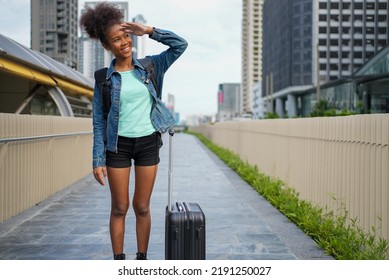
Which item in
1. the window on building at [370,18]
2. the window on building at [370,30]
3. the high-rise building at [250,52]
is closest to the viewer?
the window on building at [370,18]

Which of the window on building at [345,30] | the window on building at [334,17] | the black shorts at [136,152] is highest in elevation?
the window on building at [334,17]

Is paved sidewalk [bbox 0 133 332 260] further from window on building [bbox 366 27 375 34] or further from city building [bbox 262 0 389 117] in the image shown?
window on building [bbox 366 27 375 34]

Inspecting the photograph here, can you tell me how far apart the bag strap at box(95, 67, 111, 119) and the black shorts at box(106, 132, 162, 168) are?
23cm

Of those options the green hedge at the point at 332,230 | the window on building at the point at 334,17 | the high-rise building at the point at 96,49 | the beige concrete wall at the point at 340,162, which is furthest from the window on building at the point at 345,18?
the green hedge at the point at 332,230

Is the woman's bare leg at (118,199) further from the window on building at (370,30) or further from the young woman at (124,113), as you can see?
the window on building at (370,30)

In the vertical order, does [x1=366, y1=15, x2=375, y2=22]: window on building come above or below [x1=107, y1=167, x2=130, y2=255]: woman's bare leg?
above

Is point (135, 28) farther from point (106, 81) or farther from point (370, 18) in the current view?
point (370, 18)

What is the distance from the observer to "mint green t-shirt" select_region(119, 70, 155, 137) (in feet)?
11.8

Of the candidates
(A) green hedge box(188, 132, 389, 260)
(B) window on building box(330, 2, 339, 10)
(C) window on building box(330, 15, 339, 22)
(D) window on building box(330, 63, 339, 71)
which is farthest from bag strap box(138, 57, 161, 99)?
(D) window on building box(330, 63, 339, 71)

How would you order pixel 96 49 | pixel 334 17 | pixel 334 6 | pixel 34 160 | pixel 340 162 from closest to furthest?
pixel 340 162 < pixel 34 160 < pixel 96 49 < pixel 334 6 < pixel 334 17

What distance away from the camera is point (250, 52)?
175 m

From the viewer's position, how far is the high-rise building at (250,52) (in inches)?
6254

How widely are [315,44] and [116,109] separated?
70.0m

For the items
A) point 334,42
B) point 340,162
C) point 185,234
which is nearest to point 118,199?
point 185,234
